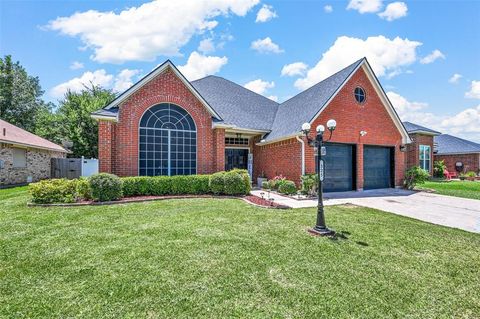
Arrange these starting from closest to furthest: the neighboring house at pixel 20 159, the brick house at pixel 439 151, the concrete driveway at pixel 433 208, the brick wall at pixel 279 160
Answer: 1. the concrete driveway at pixel 433 208
2. the brick wall at pixel 279 160
3. the neighboring house at pixel 20 159
4. the brick house at pixel 439 151

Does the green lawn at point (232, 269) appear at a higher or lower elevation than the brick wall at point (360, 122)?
lower

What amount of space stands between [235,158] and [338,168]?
664 centimetres

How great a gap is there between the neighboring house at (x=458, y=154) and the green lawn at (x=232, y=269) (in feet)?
84.1

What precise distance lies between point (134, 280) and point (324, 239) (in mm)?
4006

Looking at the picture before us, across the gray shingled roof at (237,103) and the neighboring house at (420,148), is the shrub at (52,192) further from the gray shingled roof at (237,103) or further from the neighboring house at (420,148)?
the neighboring house at (420,148)

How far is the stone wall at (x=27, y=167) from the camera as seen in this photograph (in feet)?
48.5

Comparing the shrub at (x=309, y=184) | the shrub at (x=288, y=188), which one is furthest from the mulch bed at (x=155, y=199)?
the shrub at (x=309, y=184)

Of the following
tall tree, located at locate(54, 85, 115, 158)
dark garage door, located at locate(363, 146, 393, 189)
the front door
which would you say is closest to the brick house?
dark garage door, located at locate(363, 146, 393, 189)

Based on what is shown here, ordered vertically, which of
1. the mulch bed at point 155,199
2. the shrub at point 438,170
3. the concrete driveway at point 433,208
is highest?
the shrub at point 438,170

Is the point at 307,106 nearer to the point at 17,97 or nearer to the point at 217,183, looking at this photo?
the point at 217,183

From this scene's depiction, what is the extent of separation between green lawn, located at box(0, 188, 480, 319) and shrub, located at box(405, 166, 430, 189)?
9.69 m

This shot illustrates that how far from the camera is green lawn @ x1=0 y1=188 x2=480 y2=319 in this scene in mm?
2871

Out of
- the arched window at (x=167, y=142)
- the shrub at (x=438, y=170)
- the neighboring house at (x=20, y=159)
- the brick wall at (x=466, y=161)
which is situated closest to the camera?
the arched window at (x=167, y=142)

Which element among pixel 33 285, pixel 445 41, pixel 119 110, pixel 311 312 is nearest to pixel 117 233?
pixel 33 285
